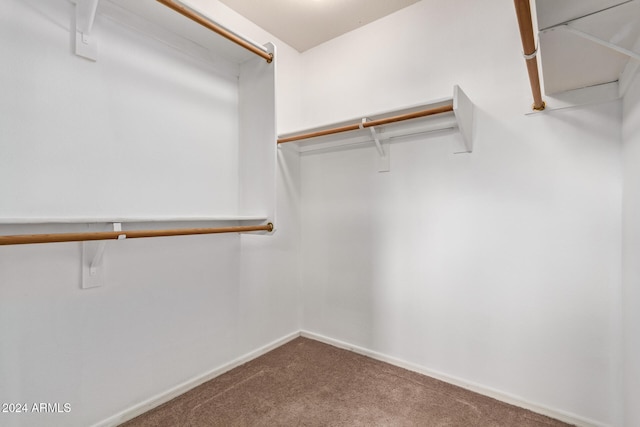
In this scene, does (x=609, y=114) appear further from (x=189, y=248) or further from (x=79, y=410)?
(x=79, y=410)

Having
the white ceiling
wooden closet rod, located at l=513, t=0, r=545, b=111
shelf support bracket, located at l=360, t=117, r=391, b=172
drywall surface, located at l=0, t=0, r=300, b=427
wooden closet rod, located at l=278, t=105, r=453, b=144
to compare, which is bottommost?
drywall surface, located at l=0, t=0, r=300, b=427

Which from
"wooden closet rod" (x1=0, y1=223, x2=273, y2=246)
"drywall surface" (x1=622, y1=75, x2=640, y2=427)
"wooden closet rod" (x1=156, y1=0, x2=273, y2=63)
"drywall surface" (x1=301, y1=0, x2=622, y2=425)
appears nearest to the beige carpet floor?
"drywall surface" (x1=301, y1=0, x2=622, y2=425)

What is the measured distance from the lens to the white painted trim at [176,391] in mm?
1566

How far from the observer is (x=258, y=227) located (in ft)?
6.23

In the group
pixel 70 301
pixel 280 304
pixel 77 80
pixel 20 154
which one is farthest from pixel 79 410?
pixel 77 80

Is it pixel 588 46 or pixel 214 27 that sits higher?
pixel 214 27

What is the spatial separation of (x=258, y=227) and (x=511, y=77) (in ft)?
5.54

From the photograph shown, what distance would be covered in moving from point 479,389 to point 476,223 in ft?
3.22

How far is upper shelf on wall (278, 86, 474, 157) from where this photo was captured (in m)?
1.68

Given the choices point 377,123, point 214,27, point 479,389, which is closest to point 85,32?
point 214,27

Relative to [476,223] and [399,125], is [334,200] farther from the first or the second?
[476,223]

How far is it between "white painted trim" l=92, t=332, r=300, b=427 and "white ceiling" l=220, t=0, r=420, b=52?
95.0 inches

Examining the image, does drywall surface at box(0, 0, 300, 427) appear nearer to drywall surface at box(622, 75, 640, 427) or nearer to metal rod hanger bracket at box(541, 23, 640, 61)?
metal rod hanger bracket at box(541, 23, 640, 61)

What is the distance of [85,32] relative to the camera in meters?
1.45
